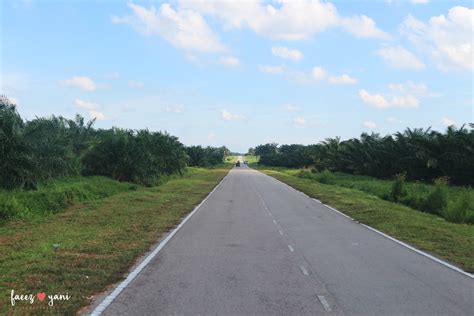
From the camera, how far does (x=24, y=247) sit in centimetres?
1123

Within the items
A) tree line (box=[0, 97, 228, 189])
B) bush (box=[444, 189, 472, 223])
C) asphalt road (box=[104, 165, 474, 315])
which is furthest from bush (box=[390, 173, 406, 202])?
tree line (box=[0, 97, 228, 189])

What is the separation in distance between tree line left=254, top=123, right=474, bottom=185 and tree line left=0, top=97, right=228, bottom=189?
2203cm

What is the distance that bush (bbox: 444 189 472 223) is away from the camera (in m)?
20.4

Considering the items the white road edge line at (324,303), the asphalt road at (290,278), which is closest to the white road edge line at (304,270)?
the asphalt road at (290,278)

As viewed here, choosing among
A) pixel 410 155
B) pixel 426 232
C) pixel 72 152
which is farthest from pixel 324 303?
pixel 410 155

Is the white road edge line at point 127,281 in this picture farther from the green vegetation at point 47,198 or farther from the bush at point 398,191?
the bush at point 398,191

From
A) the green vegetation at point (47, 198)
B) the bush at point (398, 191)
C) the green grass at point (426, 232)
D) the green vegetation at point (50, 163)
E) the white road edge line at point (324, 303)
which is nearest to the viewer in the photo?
the white road edge line at point (324, 303)

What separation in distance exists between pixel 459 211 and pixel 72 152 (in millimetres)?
19880

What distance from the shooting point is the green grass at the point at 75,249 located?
24.4 feet

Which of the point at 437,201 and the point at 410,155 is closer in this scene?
the point at 437,201

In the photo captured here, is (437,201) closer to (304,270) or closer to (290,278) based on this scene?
(304,270)

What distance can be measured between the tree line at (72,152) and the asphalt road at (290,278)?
28.9ft

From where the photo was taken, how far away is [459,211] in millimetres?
20891

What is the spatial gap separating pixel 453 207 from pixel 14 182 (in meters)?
18.7
